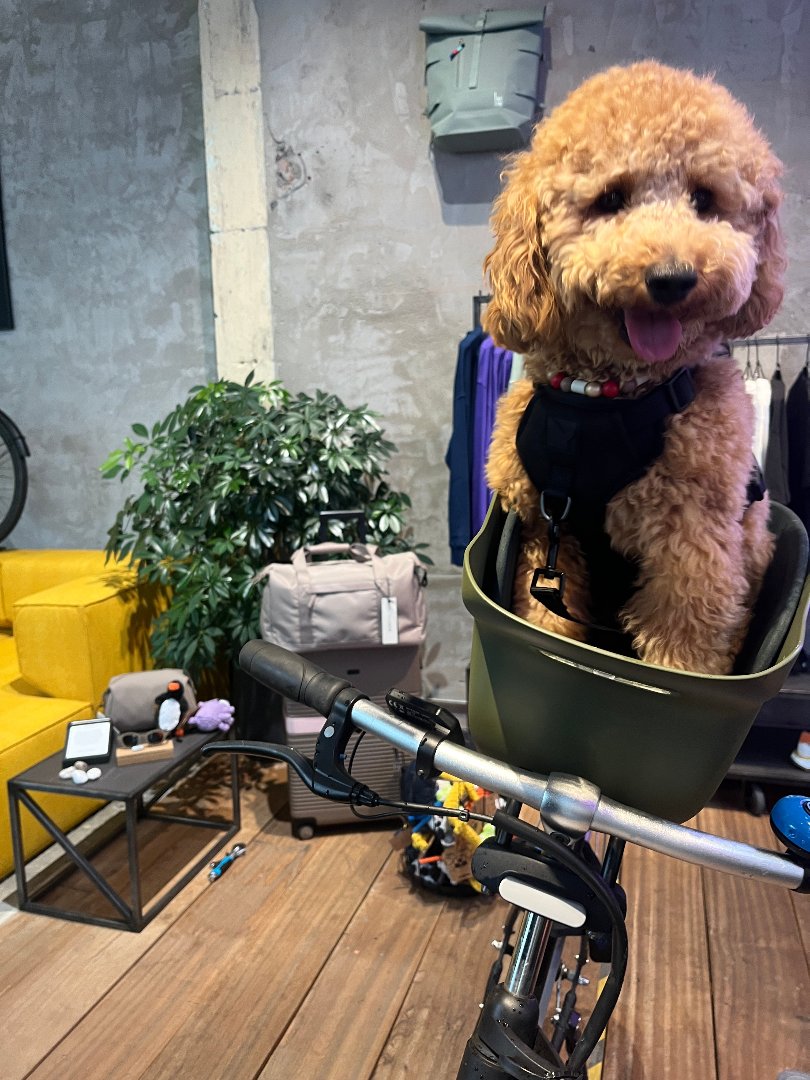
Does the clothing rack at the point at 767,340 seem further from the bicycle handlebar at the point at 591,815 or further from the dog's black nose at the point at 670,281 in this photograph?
the bicycle handlebar at the point at 591,815

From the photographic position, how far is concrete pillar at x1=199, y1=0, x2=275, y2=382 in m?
2.63

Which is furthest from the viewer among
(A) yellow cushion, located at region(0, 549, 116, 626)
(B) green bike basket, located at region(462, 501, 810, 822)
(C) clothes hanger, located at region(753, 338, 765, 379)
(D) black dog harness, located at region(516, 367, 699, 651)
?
(A) yellow cushion, located at region(0, 549, 116, 626)

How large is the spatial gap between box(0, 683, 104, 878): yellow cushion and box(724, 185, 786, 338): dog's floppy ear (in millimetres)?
1978

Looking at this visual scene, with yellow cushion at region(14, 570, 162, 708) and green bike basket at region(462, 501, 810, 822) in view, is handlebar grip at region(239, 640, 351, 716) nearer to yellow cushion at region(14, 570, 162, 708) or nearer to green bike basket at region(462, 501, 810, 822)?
green bike basket at region(462, 501, 810, 822)

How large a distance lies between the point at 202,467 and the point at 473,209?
1.35m

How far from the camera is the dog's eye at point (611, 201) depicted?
66 centimetres

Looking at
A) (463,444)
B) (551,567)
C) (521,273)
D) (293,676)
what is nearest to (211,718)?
(463,444)

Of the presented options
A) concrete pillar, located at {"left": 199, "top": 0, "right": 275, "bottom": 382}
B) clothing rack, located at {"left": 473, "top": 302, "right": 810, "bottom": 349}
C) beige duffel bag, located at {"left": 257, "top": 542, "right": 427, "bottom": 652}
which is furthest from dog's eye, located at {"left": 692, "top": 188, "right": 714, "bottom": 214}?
concrete pillar, located at {"left": 199, "top": 0, "right": 275, "bottom": 382}

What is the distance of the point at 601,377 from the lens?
27.9 inches

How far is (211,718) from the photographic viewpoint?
81.7 inches

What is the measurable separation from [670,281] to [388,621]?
4.93 feet

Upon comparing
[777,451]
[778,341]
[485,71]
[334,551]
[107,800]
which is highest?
[485,71]

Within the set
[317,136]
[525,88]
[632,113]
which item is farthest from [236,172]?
[632,113]

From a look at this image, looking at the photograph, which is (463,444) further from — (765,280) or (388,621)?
(765,280)
